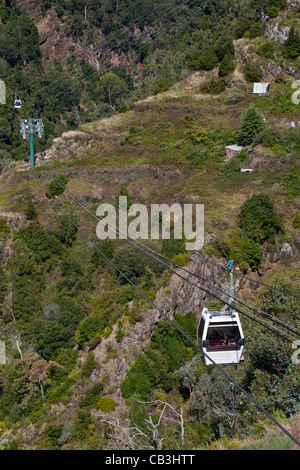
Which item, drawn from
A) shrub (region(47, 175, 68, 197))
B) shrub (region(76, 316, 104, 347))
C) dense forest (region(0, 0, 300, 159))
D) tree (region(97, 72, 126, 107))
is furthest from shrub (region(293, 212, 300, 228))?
dense forest (region(0, 0, 300, 159))

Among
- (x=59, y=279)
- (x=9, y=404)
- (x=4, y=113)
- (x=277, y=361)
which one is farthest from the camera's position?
(x=4, y=113)

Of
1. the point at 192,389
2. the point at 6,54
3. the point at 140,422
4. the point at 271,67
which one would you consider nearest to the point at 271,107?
the point at 271,67

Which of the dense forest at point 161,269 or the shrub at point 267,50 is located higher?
the shrub at point 267,50

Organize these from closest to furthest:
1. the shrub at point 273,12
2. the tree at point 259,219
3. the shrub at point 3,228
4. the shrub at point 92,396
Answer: the shrub at point 92,396
the tree at point 259,219
the shrub at point 3,228
the shrub at point 273,12

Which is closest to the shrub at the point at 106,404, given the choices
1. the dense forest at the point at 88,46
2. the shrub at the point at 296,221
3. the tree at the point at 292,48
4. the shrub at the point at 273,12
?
the shrub at the point at 296,221

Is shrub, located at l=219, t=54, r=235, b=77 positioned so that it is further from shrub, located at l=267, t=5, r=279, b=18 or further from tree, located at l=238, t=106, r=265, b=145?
tree, located at l=238, t=106, r=265, b=145

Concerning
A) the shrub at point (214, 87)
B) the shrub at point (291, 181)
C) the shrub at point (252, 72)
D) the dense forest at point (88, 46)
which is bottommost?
the dense forest at point (88, 46)

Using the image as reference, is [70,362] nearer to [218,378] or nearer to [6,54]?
[218,378]

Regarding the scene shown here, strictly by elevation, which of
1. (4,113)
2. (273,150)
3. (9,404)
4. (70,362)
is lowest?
(4,113)

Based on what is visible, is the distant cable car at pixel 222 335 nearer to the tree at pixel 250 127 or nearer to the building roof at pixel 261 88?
the tree at pixel 250 127
